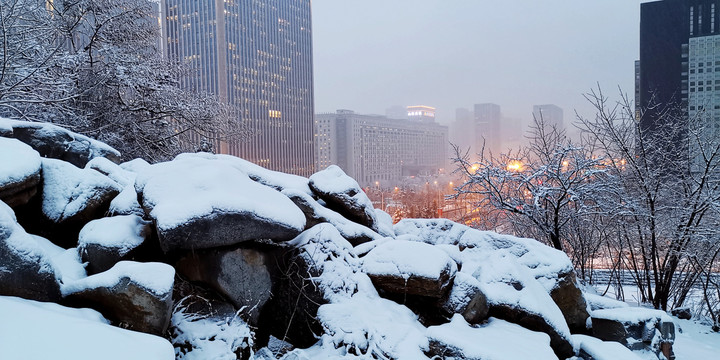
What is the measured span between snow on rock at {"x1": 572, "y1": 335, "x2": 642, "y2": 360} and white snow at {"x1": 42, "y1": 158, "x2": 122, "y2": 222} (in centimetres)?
580

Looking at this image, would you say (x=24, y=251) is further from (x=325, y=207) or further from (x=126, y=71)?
(x=126, y=71)

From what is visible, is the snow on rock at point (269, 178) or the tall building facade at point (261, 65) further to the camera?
the tall building facade at point (261, 65)

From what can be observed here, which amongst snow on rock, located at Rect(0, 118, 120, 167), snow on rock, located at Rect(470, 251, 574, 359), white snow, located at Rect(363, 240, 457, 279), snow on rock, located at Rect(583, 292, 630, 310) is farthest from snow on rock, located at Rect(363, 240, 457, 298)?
snow on rock, located at Rect(0, 118, 120, 167)

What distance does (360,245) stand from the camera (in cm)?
554

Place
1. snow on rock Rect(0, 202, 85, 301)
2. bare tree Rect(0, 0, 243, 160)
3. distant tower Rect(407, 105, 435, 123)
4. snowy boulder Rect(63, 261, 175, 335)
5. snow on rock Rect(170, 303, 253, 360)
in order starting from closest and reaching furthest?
snow on rock Rect(0, 202, 85, 301) → snowy boulder Rect(63, 261, 175, 335) → snow on rock Rect(170, 303, 253, 360) → bare tree Rect(0, 0, 243, 160) → distant tower Rect(407, 105, 435, 123)

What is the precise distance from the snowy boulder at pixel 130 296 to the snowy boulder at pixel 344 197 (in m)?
3.02

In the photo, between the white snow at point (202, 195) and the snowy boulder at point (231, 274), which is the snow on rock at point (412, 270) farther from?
the snowy boulder at point (231, 274)

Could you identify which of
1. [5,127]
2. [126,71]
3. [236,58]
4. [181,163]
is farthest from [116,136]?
[236,58]

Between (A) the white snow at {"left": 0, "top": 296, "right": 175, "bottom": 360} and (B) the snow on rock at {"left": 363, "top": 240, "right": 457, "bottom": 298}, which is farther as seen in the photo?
(B) the snow on rock at {"left": 363, "top": 240, "right": 457, "bottom": 298}

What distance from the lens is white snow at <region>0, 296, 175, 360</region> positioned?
8.18 ft

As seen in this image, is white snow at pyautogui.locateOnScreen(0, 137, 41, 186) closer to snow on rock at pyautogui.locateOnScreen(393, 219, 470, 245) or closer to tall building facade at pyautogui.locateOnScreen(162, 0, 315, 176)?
snow on rock at pyautogui.locateOnScreen(393, 219, 470, 245)

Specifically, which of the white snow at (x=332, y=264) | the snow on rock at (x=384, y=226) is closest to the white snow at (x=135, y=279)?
the white snow at (x=332, y=264)

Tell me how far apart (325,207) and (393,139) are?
117 m

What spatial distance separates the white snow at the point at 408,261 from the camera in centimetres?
458
